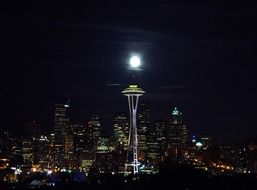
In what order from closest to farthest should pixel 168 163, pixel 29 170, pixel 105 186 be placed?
pixel 105 186 → pixel 168 163 → pixel 29 170

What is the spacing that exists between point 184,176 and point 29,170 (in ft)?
222

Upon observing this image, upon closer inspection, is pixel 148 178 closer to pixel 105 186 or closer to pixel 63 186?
pixel 105 186

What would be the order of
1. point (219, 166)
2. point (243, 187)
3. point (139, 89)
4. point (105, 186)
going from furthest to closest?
point (219, 166)
point (139, 89)
point (105, 186)
point (243, 187)

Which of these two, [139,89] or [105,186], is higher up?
[139,89]

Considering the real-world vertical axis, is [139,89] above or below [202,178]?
above

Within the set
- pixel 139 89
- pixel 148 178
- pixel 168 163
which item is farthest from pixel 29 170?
pixel 148 178

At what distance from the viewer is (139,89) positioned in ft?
305

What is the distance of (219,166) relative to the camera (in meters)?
118

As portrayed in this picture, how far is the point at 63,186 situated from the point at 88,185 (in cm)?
320

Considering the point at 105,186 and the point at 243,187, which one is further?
the point at 105,186

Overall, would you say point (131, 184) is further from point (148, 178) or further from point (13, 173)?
point (13, 173)

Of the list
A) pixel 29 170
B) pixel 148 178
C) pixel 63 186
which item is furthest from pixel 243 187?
pixel 29 170

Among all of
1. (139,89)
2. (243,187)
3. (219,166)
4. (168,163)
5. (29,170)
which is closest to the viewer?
(243,187)

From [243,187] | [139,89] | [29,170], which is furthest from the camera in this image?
[29,170]
